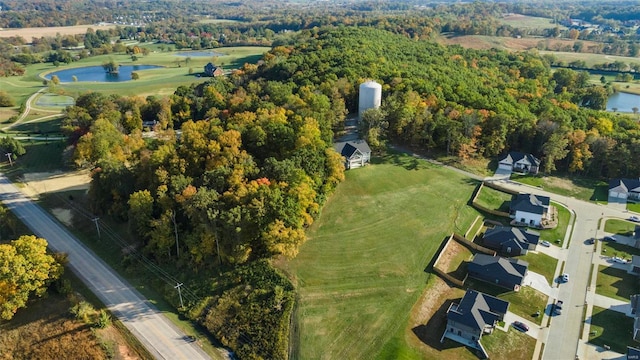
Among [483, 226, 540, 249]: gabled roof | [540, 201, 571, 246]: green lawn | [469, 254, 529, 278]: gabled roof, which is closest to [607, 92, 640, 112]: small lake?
[540, 201, 571, 246]: green lawn

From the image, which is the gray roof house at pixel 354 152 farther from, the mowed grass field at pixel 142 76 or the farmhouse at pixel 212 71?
the farmhouse at pixel 212 71

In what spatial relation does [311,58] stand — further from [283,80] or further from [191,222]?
[191,222]

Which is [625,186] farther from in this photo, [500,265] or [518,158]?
[500,265]

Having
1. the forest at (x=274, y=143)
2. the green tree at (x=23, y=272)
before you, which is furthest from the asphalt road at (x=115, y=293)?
the green tree at (x=23, y=272)

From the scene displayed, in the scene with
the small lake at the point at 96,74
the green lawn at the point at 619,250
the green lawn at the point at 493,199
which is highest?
the small lake at the point at 96,74

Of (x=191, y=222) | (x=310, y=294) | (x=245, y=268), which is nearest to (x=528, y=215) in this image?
(x=310, y=294)

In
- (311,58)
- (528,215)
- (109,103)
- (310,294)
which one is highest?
(311,58)
